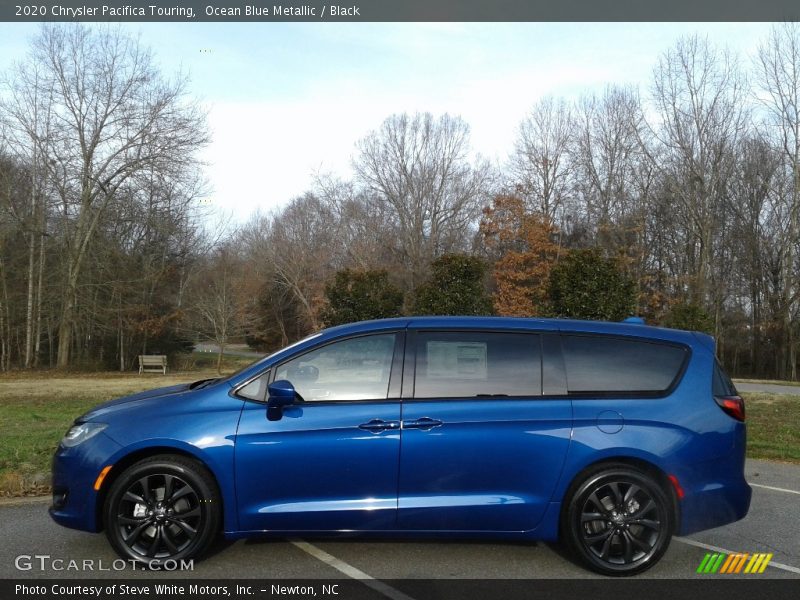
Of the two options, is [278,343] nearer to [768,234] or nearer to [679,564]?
[768,234]

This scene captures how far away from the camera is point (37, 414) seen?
13.4 m

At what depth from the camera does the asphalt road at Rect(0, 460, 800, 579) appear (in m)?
4.48

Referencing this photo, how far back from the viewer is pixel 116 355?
35625mm

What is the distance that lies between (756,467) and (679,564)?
181 inches

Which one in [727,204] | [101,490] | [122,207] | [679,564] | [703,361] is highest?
[727,204]

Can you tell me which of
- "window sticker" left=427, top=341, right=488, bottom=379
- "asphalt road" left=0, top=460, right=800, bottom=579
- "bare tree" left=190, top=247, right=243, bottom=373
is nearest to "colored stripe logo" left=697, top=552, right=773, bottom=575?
"asphalt road" left=0, top=460, right=800, bottom=579

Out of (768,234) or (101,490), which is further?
(768,234)

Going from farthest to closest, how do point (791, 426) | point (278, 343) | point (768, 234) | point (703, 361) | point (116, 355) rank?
Result: point (278, 343) < point (768, 234) < point (116, 355) < point (791, 426) < point (703, 361)

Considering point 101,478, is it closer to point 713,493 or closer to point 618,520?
point 618,520

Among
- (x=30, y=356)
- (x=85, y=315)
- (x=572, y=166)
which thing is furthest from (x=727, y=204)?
(x=30, y=356)

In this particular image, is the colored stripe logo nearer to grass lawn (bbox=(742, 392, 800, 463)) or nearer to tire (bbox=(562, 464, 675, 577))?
tire (bbox=(562, 464, 675, 577))

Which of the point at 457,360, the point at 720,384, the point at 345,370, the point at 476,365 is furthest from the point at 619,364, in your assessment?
the point at 345,370

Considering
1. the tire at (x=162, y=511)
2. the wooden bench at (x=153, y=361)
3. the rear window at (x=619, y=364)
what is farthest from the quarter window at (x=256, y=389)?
the wooden bench at (x=153, y=361)

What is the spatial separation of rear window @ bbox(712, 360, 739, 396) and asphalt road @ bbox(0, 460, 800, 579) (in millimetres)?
1213
